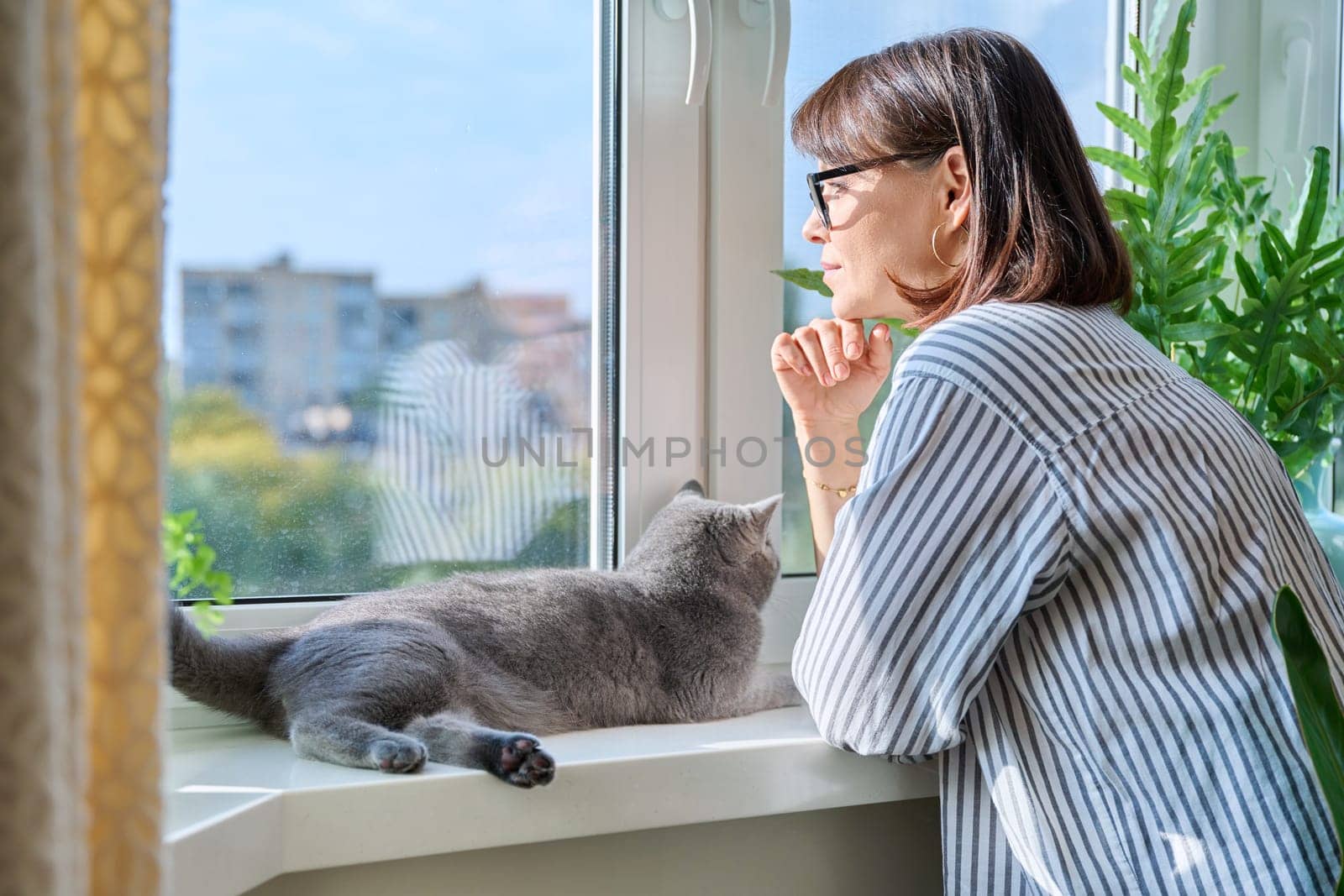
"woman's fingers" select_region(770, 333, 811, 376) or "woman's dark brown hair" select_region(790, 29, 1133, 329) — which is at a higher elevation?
"woman's dark brown hair" select_region(790, 29, 1133, 329)

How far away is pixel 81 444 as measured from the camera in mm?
349

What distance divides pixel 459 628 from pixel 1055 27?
3.82 feet

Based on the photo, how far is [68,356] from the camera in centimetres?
34

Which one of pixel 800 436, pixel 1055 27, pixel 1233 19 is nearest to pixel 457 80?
pixel 800 436

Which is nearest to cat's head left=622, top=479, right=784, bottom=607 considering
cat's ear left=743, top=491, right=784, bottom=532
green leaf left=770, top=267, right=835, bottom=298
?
cat's ear left=743, top=491, right=784, bottom=532

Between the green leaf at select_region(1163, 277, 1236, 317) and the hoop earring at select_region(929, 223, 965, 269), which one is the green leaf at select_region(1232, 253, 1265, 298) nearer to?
the green leaf at select_region(1163, 277, 1236, 317)

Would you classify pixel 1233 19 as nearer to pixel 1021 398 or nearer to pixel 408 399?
pixel 1021 398

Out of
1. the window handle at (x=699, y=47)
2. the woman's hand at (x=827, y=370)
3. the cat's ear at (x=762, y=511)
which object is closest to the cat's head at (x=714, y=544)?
the cat's ear at (x=762, y=511)

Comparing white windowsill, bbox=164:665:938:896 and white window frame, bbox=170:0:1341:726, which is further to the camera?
white window frame, bbox=170:0:1341:726

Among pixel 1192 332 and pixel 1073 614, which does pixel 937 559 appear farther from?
pixel 1192 332

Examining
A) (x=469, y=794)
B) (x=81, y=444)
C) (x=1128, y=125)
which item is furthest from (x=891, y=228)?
(x=81, y=444)

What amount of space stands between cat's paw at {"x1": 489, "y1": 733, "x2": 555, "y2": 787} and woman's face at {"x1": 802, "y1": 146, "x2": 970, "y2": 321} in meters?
0.58

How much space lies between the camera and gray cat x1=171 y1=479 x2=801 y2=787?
85 centimetres

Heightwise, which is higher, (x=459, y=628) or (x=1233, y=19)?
(x=1233, y=19)
